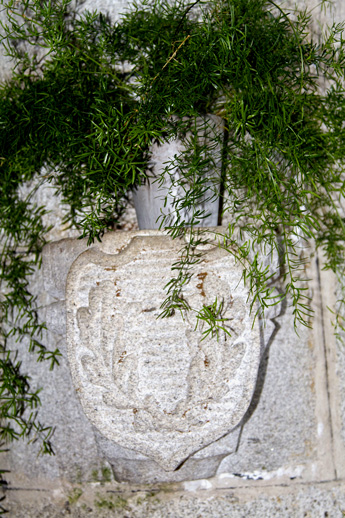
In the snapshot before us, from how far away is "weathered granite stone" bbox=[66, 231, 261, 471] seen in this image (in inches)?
35.9

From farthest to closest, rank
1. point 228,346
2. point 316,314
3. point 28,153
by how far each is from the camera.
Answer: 1. point 316,314
2. point 28,153
3. point 228,346

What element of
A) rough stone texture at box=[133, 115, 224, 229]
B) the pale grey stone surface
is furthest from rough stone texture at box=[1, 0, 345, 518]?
rough stone texture at box=[133, 115, 224, 229]

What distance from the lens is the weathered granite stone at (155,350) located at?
0.91 metres

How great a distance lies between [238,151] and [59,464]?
89cm

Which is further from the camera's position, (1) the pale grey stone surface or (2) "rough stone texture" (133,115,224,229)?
(1) the pale grey stone surface

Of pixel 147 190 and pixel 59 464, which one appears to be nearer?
pixel 147 190

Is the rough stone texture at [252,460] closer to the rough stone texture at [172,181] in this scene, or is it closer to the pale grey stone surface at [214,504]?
the pale grey stone surface at [214,504]

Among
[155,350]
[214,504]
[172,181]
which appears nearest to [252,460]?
[214,504]

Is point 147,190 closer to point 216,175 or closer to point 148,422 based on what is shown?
point 216,175

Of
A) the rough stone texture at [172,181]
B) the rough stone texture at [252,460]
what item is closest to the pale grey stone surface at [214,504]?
the rough stone texture at [252,460]

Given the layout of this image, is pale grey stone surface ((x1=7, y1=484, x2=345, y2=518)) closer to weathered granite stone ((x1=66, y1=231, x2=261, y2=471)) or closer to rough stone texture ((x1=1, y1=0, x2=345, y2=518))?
rough stone texture ((x1=1, y1=0, x2=345, y2=518))

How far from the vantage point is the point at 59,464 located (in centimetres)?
115

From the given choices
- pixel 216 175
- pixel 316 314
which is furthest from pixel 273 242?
pixel 316 314

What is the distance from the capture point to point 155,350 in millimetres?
908
